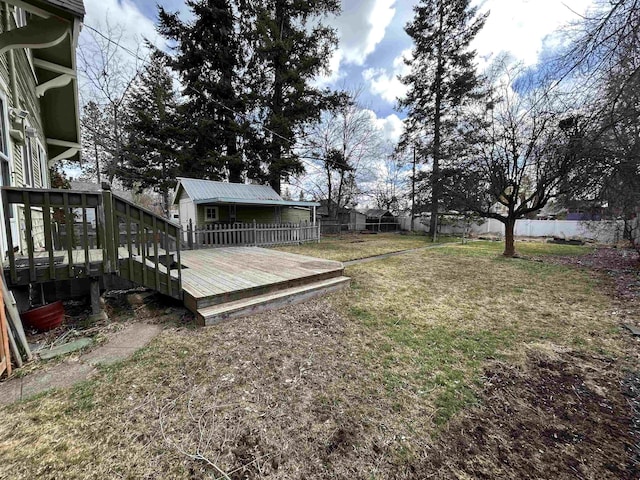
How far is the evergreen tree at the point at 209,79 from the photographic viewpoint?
15297mm

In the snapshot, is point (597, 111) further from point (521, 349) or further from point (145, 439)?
point (145, 439)

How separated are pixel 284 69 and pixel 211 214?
10.1m

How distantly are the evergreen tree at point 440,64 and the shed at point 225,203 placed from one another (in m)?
9.35

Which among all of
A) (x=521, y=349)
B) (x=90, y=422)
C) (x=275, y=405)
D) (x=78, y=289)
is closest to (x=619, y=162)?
(x=521, y=349)

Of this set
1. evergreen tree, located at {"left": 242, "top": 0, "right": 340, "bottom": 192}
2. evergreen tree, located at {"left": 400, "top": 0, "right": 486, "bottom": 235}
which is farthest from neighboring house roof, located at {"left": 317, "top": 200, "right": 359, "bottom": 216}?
evergreen tree, located at {"left": 400, "top": 0, "right": 486, "bottom": 235}

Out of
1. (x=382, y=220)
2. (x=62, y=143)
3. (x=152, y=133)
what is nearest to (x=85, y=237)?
(x=62, y=143)

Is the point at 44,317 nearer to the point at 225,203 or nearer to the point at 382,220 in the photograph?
the point at 225,203

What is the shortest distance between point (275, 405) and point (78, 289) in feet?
12.1

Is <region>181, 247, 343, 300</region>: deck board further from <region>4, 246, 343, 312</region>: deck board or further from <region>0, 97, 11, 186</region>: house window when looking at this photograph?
<region>0, 97, 11, 186</region>: house window

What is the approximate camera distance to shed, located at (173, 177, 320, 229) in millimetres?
12852

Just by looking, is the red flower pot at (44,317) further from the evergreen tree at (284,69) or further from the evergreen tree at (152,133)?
the evergreen tree at (152,133)

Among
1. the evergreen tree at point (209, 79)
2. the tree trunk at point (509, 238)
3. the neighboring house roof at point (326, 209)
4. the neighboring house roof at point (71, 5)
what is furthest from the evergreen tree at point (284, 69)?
the neighboring house roof at point (71, 5)

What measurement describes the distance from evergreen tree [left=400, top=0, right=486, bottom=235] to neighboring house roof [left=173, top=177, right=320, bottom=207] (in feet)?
30.2

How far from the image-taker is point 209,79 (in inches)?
635
